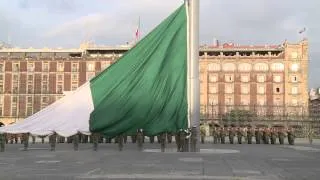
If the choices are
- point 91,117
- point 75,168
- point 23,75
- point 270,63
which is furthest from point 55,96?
point 75,168

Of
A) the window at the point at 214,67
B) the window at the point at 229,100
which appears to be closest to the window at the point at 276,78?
the window at the point at 229,100

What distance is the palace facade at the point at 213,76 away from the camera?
12588 cm

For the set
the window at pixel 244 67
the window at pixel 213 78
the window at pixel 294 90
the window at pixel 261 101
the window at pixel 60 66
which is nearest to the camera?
the window at pixel 294 90

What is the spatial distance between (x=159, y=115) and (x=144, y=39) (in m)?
4.08

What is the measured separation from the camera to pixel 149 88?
29.2 m

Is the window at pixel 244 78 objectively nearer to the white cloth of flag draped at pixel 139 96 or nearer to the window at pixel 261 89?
the window at pixel 261 89

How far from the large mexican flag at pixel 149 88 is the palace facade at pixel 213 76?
95640 millimetres

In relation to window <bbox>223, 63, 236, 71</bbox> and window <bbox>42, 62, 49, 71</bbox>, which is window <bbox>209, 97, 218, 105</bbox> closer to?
window <bbox>223, 63, 236, 71</bbox>

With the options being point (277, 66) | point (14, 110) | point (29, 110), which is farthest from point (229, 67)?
point (14, 110)

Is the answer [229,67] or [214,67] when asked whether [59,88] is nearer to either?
[214,67]

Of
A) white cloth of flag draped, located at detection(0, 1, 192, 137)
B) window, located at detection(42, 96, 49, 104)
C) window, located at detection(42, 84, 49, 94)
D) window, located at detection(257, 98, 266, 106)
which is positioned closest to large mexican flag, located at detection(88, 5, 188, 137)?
white cloth of flag draped, located at detection(0, 1, 192, 137)

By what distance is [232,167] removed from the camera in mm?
18078

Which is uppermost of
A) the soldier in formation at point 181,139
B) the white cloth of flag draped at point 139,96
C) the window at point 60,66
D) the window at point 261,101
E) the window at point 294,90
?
the window at point 60,66

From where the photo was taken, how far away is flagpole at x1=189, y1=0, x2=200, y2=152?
92.8ft
